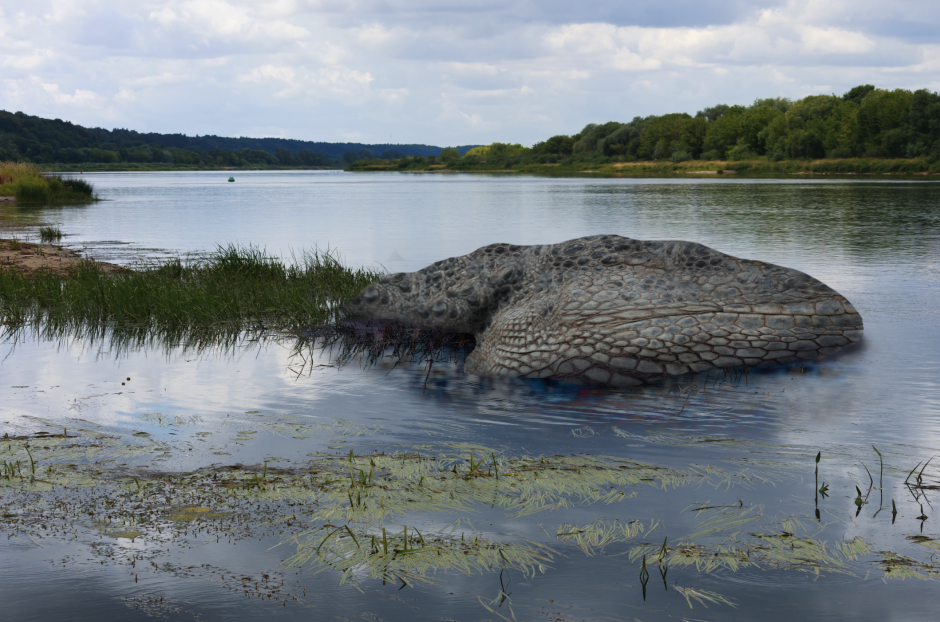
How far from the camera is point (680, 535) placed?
3043 mm

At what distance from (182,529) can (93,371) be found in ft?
12.1

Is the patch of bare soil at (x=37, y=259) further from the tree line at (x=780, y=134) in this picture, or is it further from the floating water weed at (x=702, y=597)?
the tree line at (x=780, y=134)

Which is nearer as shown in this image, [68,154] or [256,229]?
[256,229]

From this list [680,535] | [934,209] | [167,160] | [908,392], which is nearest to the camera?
[680,535]

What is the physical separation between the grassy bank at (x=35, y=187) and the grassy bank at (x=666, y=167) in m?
63.6

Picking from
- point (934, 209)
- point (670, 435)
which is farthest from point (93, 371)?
point (934, 209)

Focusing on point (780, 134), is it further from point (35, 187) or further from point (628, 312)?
point (628, 312)

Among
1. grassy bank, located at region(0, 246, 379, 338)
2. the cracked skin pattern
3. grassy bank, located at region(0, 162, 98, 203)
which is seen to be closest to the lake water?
the cracked skin pattern

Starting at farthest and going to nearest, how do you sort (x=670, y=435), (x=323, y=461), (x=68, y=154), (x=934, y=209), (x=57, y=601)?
(x=68, y=154), (x=934, y=209), (x=670, y=435), (x=323, y=461), (x=57, y=601)

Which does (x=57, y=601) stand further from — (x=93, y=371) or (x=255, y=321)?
(x=255, y=321)

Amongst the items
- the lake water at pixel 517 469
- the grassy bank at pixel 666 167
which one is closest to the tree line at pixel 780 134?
the grassy bank at pixel 666 167

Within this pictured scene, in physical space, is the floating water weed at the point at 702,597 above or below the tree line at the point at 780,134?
below

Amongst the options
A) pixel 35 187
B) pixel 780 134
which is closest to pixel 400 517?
pixel 35 187

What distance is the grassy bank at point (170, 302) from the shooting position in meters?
7.86
